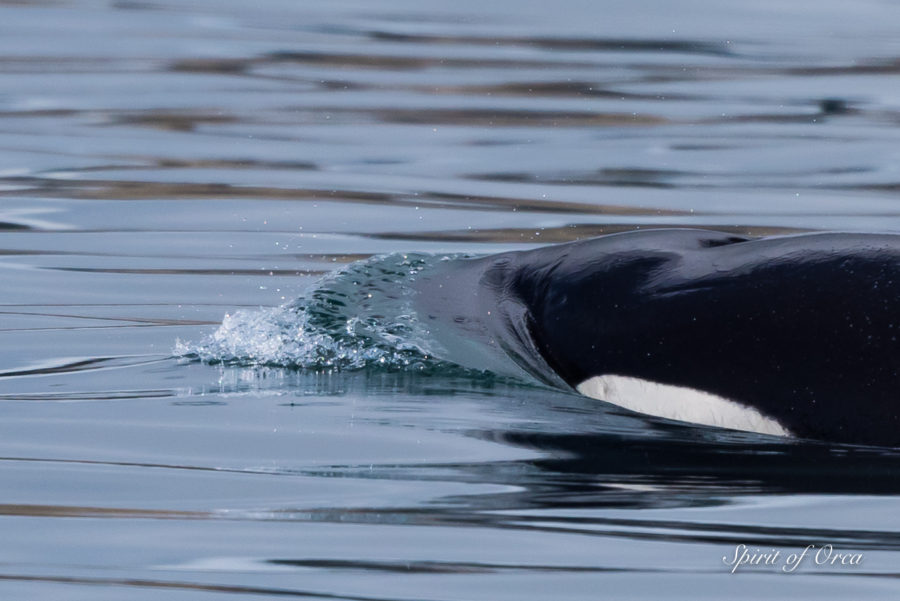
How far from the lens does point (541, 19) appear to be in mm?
20719

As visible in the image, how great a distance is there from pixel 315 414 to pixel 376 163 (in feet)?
22.0

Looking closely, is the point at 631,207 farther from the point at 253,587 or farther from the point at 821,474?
the point at 253,587

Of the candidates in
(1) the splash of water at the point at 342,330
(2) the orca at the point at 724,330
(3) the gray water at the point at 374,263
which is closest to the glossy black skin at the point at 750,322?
(2) the orca at the point at 724,330

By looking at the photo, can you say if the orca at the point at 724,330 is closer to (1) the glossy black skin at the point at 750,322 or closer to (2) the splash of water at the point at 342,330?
(1) the glossy black skin at the point at 750,322

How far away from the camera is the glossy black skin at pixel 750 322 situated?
532 cm

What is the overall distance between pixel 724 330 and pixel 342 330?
153 cm

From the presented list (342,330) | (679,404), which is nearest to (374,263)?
(342,330)

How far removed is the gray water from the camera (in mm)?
4430

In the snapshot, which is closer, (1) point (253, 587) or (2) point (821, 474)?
(1) point (253, 587)

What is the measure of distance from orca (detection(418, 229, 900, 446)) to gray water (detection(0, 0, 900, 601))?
10 centimetres

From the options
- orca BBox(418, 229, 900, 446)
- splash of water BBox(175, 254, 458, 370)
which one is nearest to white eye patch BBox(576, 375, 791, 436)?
orca BBox(418, 229, 900, 446)

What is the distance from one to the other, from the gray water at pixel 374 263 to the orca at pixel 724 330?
0.33 ft

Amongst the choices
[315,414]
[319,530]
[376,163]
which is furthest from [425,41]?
[319,530]

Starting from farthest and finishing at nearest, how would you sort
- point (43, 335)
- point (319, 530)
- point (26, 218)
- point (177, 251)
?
1. point (26, 218)
2. point (177, 251)
3. point (43, 335)
4. point (319, 530)
